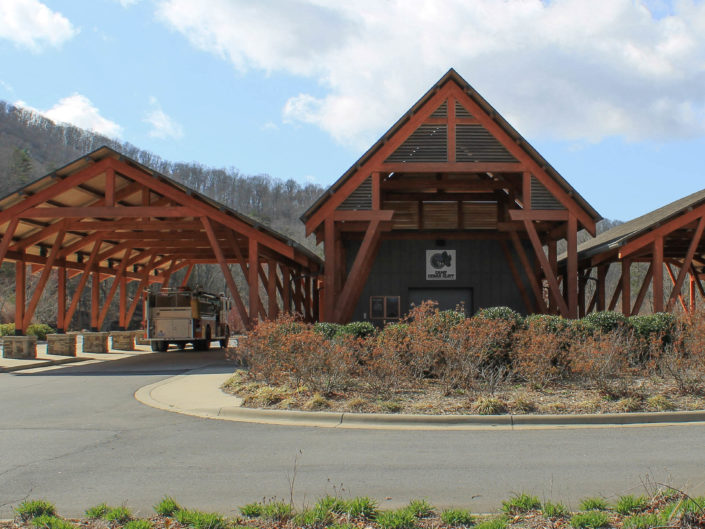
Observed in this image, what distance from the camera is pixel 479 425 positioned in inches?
Result: 408

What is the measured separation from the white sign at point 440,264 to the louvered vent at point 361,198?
8.15 meters

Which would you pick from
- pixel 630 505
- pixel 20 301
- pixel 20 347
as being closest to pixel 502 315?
pixel 630 505

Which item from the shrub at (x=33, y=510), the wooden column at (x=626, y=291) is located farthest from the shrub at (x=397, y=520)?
the wooden column at (x=626, y=291)

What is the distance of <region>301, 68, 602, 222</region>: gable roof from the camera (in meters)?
21.9

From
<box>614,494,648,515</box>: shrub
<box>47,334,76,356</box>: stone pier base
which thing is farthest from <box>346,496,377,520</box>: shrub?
<box>47,334,76,356</box>: stone pier base

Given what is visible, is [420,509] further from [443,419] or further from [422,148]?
[422,148]

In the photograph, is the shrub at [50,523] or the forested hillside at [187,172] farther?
the forested hillside at [187,172]

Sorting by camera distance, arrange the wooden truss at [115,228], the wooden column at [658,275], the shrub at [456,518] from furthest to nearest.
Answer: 1. the wooden truss at [115,228]
2. the wooden column at [658,275]
3. the shrub at [456,518]

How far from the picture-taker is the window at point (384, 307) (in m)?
29.6

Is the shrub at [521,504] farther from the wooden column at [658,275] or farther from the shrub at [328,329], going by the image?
the wooden column at [658,275]

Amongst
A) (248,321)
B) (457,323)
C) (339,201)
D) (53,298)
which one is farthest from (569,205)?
(53,298)

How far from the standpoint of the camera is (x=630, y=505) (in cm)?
572

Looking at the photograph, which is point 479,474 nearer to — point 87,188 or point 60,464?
point 60,464

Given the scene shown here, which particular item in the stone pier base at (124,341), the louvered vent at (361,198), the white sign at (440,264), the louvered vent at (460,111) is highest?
the louvered vent at (460,111)
